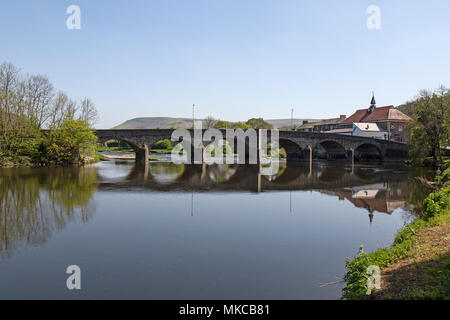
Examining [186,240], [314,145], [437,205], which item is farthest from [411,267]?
[314,145]

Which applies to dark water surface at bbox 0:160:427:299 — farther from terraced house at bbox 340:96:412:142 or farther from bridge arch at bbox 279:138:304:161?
terraced house at bbox 340:96:412:142

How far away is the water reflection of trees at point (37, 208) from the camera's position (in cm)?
1152

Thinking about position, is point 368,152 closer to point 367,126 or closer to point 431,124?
point 367,126

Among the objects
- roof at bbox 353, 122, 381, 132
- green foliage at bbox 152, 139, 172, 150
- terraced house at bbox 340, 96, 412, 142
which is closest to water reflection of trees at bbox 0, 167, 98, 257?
green foliage at bbox 152, 139, 172, 150

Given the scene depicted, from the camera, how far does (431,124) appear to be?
38312 mm

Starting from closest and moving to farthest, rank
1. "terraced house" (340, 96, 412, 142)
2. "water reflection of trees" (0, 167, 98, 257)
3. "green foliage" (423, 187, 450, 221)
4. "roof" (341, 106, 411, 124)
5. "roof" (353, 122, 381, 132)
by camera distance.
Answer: "water reflection of trees" (0, 167, 98, 257), "green foliage" (423, 187, 450, 221), "terraced house" (340, 96, 412, 142), "roof" (353, 122, 381, 132), "roof" (341, 106, 411, 124)

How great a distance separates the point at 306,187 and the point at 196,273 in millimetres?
19372

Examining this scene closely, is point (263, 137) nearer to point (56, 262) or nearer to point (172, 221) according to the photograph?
point (172, 221)

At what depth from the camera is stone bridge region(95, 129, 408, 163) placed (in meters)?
51.0

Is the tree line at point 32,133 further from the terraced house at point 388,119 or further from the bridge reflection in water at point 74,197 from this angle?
the terraced house at point 388,119

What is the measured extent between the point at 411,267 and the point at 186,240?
22.2 ft

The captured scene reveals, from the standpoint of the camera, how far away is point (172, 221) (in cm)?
1395

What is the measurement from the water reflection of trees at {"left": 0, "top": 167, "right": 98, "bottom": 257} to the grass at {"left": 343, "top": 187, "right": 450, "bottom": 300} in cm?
983
